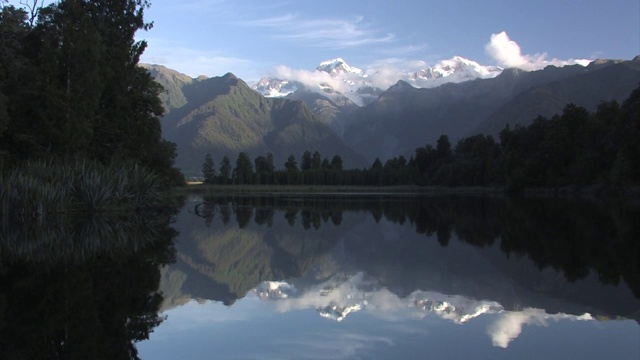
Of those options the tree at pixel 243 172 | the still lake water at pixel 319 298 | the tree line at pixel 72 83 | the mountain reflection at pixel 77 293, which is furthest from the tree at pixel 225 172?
the still lake water at pixel 319 298

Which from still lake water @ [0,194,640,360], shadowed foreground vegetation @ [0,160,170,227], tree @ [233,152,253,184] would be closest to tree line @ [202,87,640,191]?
tree @ [233,152,253,184]

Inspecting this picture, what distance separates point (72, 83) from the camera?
3828cm

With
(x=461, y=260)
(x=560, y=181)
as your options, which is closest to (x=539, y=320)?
(x=461, y=260)

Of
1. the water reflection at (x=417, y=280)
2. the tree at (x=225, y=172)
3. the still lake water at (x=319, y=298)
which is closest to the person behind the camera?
the still lake water at (x=319, y=298)

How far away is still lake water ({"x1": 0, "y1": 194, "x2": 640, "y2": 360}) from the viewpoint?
9.50m

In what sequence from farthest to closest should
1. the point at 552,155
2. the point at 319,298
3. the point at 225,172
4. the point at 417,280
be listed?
1. the point at 225,172
2. the point at 552,155
3. the point at 417,280
4. the point at 319,298

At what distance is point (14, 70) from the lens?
36.7 m

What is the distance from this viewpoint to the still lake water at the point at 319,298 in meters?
9.50

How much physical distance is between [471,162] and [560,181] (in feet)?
128

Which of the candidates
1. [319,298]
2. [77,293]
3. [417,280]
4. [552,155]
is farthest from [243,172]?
[319,298]

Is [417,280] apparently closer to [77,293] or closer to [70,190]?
[77,293]

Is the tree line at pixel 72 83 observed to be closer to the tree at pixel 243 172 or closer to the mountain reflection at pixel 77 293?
the mountain reflection at pixel 77 293

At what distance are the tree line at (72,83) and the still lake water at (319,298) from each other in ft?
44.0

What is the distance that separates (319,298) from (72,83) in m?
30.4
